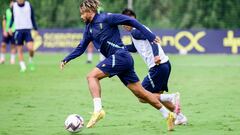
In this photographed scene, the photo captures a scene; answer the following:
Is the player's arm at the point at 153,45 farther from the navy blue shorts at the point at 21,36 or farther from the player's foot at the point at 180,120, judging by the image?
the navy blue shorts at the point at 21,36

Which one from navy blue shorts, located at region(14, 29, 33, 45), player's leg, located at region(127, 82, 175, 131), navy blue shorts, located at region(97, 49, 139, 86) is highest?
navy blue shorts, located at region(97, 49, 139, 86)

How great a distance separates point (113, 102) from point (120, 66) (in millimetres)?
4683

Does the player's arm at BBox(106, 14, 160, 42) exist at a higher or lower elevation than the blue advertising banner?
higher

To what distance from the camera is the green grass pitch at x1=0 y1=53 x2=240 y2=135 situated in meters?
12.0

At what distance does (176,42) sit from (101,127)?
25.0 metres

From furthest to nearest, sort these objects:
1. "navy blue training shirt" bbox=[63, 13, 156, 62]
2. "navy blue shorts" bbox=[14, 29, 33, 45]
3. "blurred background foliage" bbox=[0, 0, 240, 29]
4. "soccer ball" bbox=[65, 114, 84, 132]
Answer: "blurred background foliage" bbox=[0, 0, 240, 29]
"navy blue shorts" bbox=[14, 29, 33, 45]
"navy blue training shirt" bbox=[63, 13, 156, 62]
"soccer ball" bbox=[65, 114, 84, 132]

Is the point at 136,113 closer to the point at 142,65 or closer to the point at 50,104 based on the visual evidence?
the point at 50,104

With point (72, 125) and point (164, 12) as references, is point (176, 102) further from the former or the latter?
point (164, 12)

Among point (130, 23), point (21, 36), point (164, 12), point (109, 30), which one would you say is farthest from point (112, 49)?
point (164, 12)

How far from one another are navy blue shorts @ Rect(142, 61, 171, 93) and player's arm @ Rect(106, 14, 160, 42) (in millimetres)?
925

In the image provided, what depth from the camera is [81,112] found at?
14367 millimetres

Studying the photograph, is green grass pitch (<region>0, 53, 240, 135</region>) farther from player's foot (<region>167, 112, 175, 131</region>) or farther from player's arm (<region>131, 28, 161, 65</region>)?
player's arm (<region>131, 28, 161, 65</region>)

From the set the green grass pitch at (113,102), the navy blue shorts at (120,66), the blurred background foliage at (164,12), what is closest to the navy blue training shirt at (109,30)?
the navy blue shorts at (120,66)

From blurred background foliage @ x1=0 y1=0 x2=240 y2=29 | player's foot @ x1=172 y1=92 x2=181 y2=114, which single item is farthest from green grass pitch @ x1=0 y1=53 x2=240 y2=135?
blurred background foliage @ x1=0 y1=0 x2=240 y2=29
